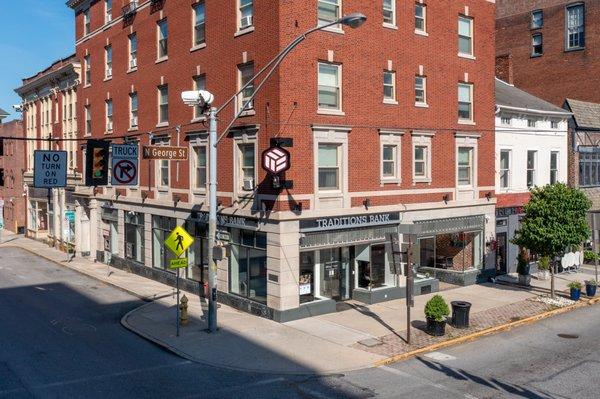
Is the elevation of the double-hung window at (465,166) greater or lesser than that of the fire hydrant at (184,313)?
greater

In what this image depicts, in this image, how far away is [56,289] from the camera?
92.6 ft

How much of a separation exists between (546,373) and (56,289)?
72.5ft

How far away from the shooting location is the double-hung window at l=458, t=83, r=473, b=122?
28.0m

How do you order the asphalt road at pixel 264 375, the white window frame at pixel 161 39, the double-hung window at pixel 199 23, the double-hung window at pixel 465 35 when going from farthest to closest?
the white window frame at pixel 161 39 < the double-hung window at pixel 465 35 < the double-hung window at pixel 199 23 < the asphalt road at pixel 264 375

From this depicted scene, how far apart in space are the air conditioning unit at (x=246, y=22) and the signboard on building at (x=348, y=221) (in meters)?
7.84

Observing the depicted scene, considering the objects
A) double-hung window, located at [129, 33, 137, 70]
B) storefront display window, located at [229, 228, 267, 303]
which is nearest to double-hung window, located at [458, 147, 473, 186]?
storefront display window, located at [229, 228, 267, 303]

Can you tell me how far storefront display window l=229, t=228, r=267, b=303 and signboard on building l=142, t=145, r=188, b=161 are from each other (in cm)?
407

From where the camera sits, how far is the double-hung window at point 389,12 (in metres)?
24.6

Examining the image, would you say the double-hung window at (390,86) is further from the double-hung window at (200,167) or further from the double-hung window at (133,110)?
the double-hung window at (133,110)

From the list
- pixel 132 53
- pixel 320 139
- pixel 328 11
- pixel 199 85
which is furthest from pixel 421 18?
pixel 132 53

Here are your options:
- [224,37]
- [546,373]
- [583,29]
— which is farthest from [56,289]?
[583,29]

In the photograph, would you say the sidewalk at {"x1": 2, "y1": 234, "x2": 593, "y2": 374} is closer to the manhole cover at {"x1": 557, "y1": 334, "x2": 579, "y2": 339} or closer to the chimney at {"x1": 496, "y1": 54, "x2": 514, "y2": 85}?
the manhole cover at {"x1": 557, "y1": 334, "x2": 579, "y2": 339}

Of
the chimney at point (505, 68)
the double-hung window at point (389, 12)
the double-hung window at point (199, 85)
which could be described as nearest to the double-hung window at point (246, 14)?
the double-hung window at point (199, 85)

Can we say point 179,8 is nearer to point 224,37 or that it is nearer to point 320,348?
point 224,37
